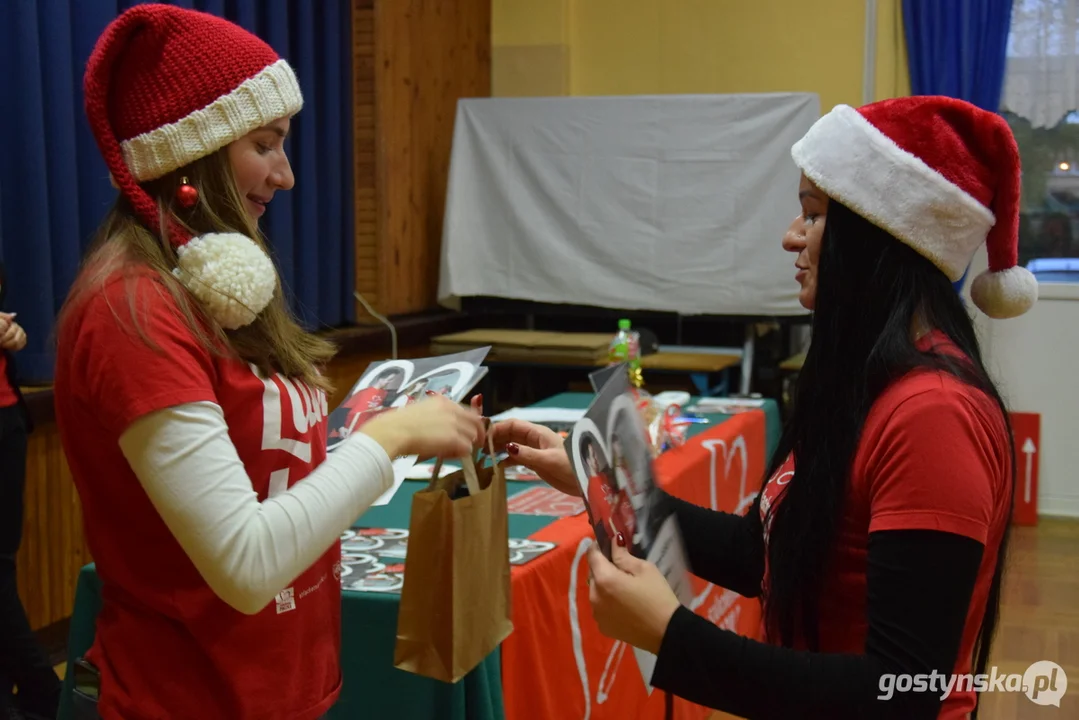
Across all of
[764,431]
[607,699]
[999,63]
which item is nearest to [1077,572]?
[764,431]

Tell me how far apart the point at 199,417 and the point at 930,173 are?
0.79 m

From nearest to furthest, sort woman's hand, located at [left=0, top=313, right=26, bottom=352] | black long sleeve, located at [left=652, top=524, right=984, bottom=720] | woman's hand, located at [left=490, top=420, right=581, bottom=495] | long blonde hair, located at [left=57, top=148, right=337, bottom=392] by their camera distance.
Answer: black long sleeve, located at [left=652, top=524, right=984, bottom=720]
long blonde hair, located at [left=57, top=148, right=337, bottom=392]
woman's hand, located at [left=490, top=420, right=581, bottom=495]
woman's hand, located at [left=0, top=313, right=26, bottom=352]

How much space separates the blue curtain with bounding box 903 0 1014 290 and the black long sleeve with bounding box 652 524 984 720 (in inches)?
178

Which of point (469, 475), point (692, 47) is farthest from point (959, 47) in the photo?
point (469, 475)

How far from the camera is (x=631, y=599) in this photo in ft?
3.68

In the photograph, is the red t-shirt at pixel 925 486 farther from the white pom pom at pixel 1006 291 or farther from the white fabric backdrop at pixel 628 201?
the white fabric backdrop at pixel 628 201

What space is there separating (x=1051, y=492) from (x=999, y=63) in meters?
2.13

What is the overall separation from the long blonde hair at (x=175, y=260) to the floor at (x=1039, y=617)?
7.28 ft

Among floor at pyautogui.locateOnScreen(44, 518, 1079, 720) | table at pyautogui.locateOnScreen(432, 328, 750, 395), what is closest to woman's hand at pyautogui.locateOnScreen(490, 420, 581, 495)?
floor at pyautogui.locateOnScreen(44, 518, 1079, 720)

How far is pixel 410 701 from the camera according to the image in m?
1.67

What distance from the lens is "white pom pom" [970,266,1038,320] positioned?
1.33 m

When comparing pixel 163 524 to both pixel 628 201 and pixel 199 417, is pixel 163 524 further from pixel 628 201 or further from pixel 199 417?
pixel 628 201

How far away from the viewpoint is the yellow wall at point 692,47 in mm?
5578

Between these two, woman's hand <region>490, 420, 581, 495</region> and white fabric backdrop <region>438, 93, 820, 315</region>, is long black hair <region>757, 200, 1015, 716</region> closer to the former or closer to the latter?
woman's hand <region>490, 420, 581, 495</region>
